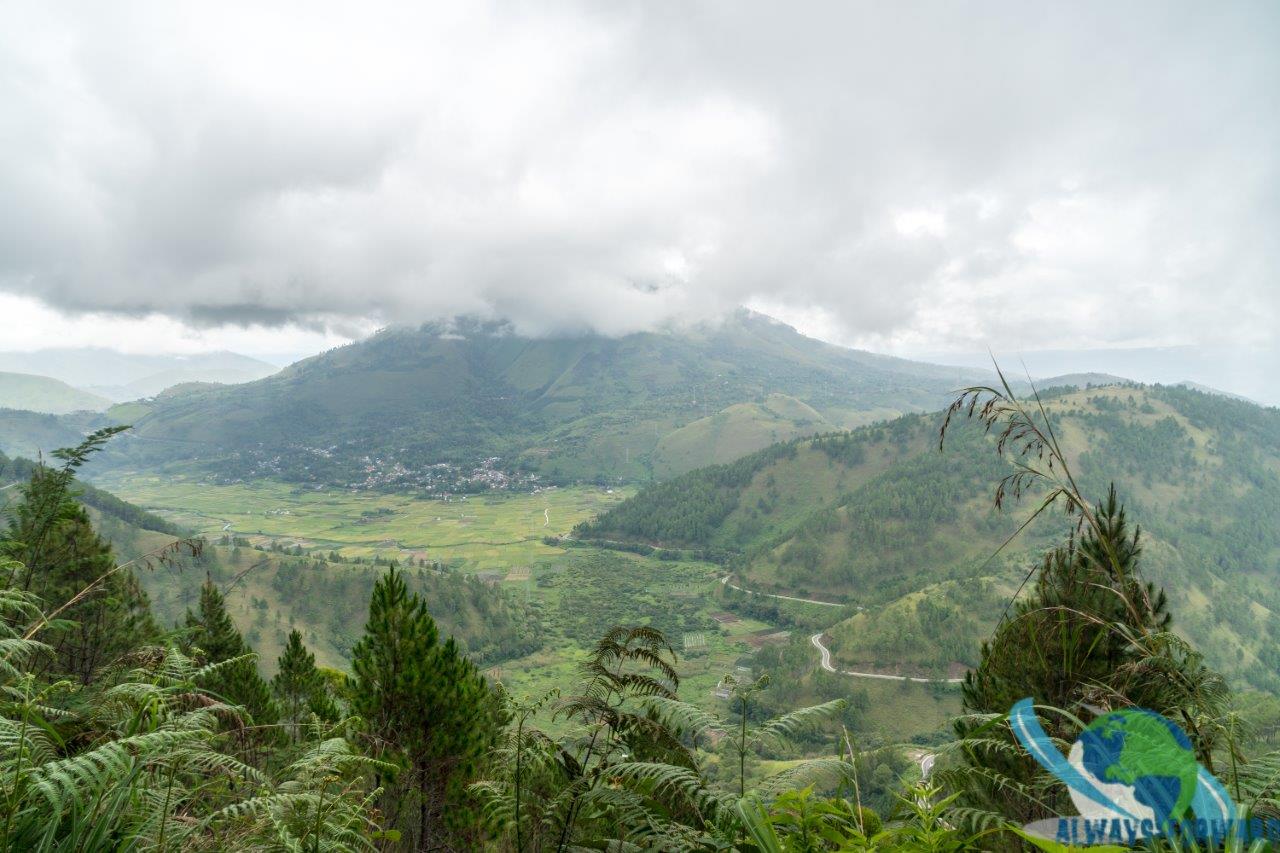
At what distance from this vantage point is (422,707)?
42.1 feet

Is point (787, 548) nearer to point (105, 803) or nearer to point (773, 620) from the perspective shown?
point (773, 620)

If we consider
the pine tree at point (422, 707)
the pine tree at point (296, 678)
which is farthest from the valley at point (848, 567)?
the pine tree at point (422, 707)

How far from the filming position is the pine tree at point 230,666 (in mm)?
18609

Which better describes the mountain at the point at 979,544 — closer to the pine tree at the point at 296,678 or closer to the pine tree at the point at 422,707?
the pine tree at the point at 296,678

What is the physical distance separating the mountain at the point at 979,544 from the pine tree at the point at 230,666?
103688 millimetres

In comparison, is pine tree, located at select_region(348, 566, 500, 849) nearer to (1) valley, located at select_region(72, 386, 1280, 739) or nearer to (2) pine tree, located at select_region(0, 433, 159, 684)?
(2) pine tree, located at select_region(0, 433, 159, 684)

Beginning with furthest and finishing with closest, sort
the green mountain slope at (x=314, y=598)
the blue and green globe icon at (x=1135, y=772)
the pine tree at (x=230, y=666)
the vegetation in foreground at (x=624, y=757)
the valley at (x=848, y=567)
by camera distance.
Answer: the valley at (x=848, y=567) → the green mountain slope at (x=314, y=598) → the pine tree at (x=230, y=666) → the vegetation in foreground at (x=624, y=757) → the blue and green globe icon at (x=1135, y=772)

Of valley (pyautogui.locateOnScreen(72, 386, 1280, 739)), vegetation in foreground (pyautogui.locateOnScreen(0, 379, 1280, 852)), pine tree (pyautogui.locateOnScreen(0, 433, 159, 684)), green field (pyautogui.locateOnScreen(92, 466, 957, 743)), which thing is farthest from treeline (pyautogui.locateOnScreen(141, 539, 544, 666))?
vegetation in foreground (pyautogui.locateOnScreen(0, 379, 1280, 852))

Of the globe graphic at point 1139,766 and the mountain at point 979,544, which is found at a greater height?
the globe graphic at point 1139,766

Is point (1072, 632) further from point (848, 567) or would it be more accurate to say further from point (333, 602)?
point (848, 567)

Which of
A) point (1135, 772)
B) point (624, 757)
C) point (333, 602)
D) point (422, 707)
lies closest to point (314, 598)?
point (333, 602)

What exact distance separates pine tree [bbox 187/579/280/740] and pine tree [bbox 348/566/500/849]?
6.37 m

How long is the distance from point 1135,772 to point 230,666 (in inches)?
922

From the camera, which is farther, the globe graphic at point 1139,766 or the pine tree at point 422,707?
the pine tree at point 422,707
